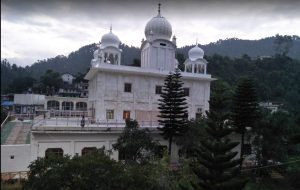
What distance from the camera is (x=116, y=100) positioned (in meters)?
20.5

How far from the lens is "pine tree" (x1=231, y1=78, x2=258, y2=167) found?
18.7m

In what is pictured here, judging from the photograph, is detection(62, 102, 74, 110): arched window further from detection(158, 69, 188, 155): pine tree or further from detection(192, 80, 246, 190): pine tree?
detection(192, 80, 246, 190): pine tree

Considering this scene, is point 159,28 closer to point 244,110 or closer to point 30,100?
point 244,110

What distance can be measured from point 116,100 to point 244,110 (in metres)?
8.05

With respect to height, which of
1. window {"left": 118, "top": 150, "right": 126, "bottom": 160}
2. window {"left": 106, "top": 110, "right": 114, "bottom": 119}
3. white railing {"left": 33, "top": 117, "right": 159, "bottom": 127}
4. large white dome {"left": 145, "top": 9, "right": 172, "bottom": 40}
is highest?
large white dome {"left": 145, "top": 9, "right": 172, "bottom": 40}

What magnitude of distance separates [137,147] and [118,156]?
1967 millimetres

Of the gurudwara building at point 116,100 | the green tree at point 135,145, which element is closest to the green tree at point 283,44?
the gurudwara building at point 116,100

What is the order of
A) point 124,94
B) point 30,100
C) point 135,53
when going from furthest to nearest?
1. point 135,53
2. point 30,100
3. point 124,94

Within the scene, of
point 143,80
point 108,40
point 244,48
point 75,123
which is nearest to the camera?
point 75,123

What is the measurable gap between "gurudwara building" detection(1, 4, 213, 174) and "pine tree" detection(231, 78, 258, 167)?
14.5 feet

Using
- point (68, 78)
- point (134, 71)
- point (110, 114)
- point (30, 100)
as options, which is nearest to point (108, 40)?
point (134, 71)

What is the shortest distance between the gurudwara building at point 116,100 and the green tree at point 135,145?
1.26m

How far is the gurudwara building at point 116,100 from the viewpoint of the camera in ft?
52.1

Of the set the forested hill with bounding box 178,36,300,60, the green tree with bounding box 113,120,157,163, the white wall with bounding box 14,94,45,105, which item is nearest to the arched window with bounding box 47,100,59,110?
the white wall with bounding box 14,94,45,105
